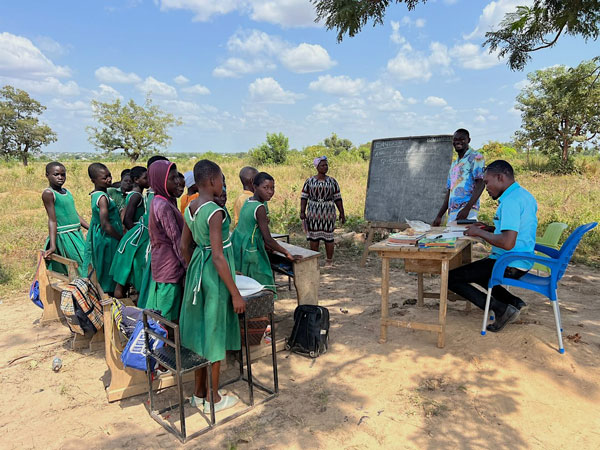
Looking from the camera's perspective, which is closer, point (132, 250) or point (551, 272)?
point (551, 272)

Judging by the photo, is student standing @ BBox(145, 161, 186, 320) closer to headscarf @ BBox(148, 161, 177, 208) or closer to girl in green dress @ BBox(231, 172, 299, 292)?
headscarf @ BBox(148, 161, 177, 208)

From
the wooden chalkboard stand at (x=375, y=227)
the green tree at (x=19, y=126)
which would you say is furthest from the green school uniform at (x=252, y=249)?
the green tree at (x=19, y=126)

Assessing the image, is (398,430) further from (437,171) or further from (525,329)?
(437,171)

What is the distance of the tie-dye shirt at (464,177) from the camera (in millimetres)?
5188

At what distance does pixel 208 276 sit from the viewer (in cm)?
283

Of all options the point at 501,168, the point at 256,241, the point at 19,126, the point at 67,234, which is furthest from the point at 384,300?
the point at 19,126

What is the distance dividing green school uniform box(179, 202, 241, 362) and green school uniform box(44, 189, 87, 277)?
254cm

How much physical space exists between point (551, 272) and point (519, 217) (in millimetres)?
556

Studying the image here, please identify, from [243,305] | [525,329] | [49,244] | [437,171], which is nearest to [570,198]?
[437,171]

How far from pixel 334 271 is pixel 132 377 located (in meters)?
4.08

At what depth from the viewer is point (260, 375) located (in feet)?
12.4

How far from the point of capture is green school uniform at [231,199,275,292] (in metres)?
4.10

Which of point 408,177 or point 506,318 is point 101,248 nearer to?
point 506,318

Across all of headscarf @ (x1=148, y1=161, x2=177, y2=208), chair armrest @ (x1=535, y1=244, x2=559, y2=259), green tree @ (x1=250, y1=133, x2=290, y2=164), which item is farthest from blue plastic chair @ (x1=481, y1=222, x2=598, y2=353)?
green tree @ (x1=250, y1=133, x2=290, y2=164)
